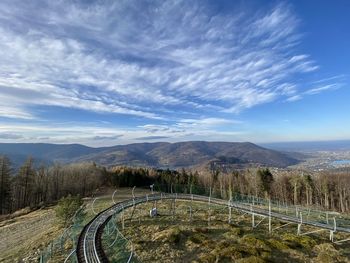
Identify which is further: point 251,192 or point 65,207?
point 251,192

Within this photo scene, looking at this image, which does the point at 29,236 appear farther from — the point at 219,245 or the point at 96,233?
the point at 219,245

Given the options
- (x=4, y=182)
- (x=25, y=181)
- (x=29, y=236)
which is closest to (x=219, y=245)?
(x=29, y=236)

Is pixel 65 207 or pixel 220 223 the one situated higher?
pixel 65 207

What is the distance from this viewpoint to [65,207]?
53.5 meters

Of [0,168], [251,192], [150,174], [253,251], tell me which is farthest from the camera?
[150,174]

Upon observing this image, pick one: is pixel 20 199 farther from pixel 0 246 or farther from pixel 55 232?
pixel 55 232

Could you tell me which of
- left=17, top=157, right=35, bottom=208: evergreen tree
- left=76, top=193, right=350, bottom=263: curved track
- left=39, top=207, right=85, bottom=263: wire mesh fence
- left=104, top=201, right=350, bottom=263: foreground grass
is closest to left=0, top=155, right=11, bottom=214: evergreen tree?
left=17, top=157, right=35, bottom=208: evergreen tree

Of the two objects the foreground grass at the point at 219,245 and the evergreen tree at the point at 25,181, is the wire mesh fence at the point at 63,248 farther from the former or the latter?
the evergreen tree at the point at 25,181

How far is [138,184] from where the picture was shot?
5522 inches

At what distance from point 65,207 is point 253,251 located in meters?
33.8

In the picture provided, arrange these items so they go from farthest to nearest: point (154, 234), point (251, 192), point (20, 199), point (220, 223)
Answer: point (251, 192), point (20, 199), point (220, 223), point (154, 234)

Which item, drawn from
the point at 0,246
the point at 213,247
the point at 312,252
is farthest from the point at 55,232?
the point at 312,252

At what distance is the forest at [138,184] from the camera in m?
97.8

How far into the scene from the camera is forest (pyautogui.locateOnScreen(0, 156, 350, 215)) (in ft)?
321
